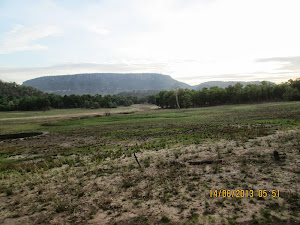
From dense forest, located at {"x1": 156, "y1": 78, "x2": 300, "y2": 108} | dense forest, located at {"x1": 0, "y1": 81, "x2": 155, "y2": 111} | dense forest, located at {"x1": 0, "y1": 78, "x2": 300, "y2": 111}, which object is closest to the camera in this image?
dense forest, located at {"x1": 156, "y1": 78, "x2": 300, "y2": 108}

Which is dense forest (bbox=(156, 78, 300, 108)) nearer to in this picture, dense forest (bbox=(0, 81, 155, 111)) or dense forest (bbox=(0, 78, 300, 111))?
dense forest (bbox=(0, 78, 300, 111))

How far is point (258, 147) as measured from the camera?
17625mm

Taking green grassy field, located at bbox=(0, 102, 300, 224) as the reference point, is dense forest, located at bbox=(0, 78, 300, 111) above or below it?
above

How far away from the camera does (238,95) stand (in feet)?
387

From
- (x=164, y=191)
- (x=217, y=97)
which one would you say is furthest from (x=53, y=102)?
(x=164, y=191)

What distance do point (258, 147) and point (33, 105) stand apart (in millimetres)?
153041

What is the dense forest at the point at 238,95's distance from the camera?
10966 centimetres

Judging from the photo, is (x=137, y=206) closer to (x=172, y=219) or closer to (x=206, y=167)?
(x=172, y=219)

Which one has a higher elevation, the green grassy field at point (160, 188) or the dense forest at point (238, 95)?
the dense forest at point (238, 95)

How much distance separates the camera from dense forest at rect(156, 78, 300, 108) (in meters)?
110

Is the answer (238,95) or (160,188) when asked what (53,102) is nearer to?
(238,95)

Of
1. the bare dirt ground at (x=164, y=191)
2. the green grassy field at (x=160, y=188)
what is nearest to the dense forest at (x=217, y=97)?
the green grassy field at (x=160, y=188)

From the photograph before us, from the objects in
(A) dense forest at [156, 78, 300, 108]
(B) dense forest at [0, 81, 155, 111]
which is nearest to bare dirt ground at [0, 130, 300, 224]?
(A) dense forest at [156, 78, 300, 108]

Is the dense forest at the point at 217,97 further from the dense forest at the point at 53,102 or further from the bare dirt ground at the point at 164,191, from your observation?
the bare dirt ground at the point at 164,191
